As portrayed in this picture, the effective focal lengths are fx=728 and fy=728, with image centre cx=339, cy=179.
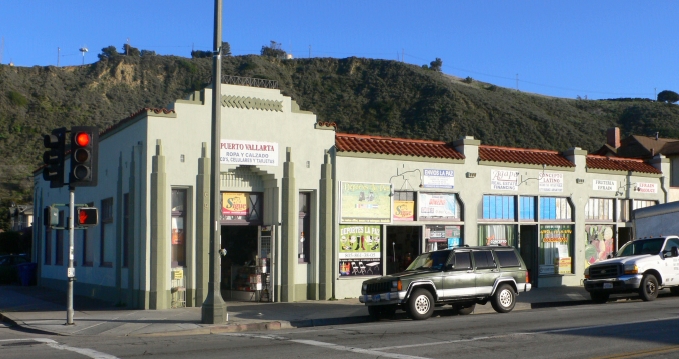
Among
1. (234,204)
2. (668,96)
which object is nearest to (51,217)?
(234,204)

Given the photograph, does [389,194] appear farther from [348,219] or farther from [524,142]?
[524,142]

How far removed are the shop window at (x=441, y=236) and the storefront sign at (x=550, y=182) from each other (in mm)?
3965

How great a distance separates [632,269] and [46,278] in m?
21.2

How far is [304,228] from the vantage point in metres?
21.4

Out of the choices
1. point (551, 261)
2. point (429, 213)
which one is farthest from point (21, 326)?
point (551, 261)

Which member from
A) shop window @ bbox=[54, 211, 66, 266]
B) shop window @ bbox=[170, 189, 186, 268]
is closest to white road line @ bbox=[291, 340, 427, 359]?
shop window @ bbox=[170, 189, 186, 268]

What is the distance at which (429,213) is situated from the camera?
76.4ft

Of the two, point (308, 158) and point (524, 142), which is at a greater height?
point (524, 142)

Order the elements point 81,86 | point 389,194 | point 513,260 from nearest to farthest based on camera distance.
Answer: point 513,260, point 389,194, point 81,86

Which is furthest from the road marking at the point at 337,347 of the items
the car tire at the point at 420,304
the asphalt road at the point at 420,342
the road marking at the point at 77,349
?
the car tire at the point at 420,304

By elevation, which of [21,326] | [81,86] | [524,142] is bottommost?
[21,326]

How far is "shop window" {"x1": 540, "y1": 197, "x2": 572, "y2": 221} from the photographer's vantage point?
85.3ft

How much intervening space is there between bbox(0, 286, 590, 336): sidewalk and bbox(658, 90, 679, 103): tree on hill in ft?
335

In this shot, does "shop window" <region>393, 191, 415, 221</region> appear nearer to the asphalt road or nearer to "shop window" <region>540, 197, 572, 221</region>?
"shop window" <region>540, 197, 572, 221</region>
